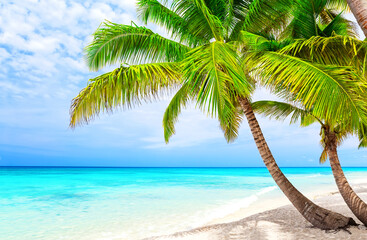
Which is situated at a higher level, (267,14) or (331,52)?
(267,14)

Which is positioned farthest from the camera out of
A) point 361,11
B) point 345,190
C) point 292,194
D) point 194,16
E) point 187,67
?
point 345,190

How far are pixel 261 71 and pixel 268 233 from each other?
2.87m

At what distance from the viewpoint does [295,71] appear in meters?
3.88

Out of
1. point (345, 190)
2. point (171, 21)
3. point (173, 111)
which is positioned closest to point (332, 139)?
point (345, 190)

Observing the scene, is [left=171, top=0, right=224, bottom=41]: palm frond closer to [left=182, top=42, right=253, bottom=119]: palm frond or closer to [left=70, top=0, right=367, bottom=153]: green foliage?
[left=70, top=0, right=367, bottom=153]: green foliage

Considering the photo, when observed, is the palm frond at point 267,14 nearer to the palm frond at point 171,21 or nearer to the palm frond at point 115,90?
the palm frond at point 171,21

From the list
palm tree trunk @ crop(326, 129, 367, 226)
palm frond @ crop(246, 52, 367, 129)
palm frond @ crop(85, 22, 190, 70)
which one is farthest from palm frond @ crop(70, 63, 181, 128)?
palm tree trunk @ crop(326, 129, 367, 226)

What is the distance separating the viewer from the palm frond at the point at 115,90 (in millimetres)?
4328

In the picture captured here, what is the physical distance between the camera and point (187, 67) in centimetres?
414

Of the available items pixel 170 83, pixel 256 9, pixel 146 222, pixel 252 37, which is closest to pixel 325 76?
pixel 252 37

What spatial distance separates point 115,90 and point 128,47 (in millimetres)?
1400

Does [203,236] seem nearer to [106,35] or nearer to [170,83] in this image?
[170,83]

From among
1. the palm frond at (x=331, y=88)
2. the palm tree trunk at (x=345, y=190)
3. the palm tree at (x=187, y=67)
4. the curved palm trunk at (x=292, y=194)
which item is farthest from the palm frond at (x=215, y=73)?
the palm tree trunk at (x=345, y=190)

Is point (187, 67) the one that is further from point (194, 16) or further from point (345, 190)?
point (345, 190)
